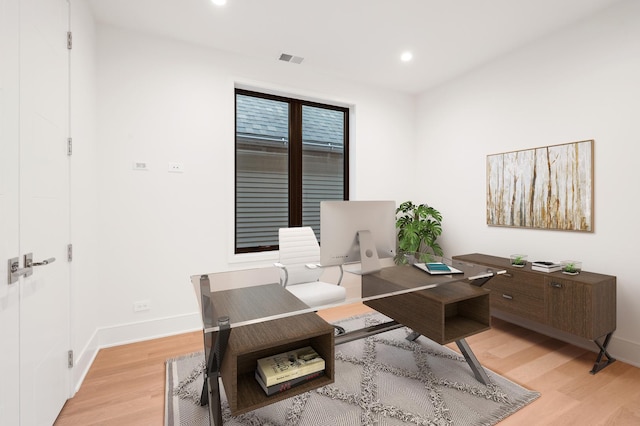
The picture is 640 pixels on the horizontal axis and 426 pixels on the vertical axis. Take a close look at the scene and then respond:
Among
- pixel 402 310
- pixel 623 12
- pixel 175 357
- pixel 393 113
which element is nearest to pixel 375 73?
pixel 393 113

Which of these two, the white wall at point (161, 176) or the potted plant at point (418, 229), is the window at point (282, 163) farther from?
the potted plant at point (418, 229)

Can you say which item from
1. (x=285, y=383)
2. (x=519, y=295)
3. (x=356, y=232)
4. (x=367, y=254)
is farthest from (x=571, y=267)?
(x=285, y=383)

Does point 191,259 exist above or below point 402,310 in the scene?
above

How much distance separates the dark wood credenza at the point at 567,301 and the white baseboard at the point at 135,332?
300 centimetres

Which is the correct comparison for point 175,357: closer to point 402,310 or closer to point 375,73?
point 402,310

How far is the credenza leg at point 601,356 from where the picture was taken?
2.36 m

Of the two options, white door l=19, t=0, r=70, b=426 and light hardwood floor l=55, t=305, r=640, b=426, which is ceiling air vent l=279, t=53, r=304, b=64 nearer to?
white door l=19, t=0, r=70, b=426

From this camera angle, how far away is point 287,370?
148cm

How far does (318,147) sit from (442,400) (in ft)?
10.2

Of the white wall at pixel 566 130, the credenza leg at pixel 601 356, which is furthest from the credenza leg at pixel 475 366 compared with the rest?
the white wall at pixel 566 130

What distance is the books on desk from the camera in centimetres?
216

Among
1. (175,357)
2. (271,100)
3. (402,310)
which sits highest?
(271,100)

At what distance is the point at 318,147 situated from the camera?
413cm

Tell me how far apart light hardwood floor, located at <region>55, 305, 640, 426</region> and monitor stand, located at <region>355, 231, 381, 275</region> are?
46.0 inches
